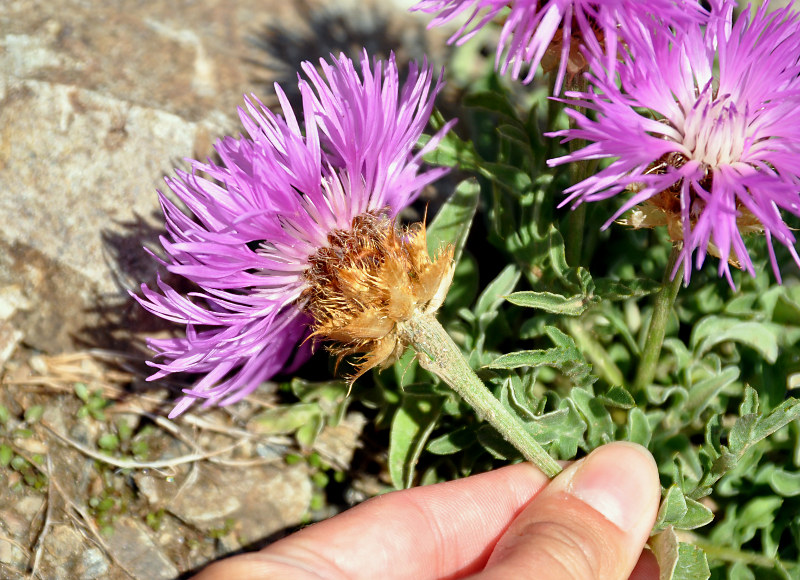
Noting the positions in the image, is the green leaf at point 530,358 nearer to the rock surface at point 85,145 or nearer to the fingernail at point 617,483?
the fingernail at point 617,483

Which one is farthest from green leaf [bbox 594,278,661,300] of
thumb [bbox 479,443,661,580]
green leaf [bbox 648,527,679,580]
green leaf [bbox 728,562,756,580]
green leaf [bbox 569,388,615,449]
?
green leaf [bbox 728,562,756,580]

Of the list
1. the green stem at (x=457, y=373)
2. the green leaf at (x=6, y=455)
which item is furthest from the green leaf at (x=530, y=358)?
A: the green leaf at (x=6, y=455)

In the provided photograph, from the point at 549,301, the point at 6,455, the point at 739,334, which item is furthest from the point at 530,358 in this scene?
the point at 6,455

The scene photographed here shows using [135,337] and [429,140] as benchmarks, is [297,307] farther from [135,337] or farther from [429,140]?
[135,337]

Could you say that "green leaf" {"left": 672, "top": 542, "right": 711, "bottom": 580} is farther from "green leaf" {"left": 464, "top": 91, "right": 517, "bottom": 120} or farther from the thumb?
"green leaf" {"left": 464, "top": 91, "right": 517, "bottom": 120}

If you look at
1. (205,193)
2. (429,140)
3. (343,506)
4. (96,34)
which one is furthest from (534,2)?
(96,34)
